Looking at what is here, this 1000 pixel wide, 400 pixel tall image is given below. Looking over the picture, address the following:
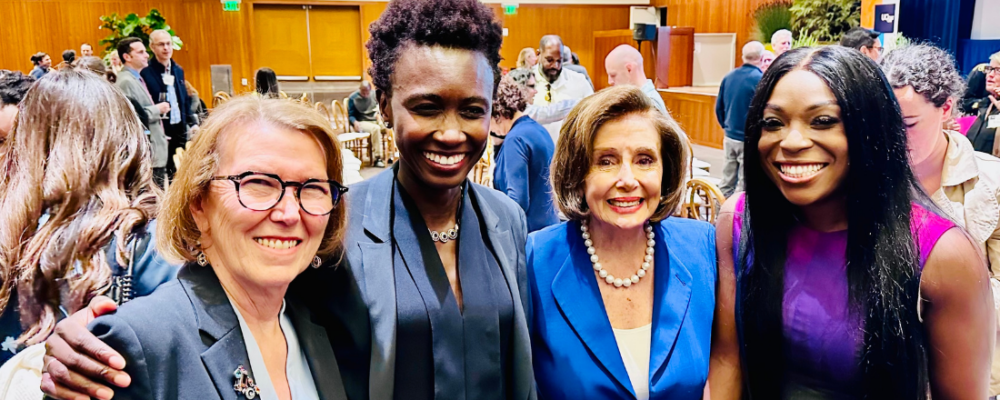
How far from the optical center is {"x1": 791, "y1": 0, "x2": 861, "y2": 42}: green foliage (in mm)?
10398

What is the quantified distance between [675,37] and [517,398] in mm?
12169

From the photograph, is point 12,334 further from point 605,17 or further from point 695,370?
point 605,17

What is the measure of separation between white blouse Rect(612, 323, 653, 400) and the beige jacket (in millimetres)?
1041

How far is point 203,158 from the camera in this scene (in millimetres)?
1136

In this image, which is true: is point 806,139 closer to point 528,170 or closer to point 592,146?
point 592,146

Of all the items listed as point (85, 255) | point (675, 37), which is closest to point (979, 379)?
point (85, 255)

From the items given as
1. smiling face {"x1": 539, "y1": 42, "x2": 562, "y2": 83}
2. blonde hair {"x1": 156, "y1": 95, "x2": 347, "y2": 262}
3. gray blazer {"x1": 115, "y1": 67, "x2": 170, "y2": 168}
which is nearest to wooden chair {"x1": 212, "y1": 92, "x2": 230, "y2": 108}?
blonde hair {"x1": 156, "y1": 95, "x2": 347, "y2": 262}

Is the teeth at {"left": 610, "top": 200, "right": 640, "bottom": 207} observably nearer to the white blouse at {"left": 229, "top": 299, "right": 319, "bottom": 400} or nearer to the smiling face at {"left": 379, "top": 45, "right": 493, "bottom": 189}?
the smiling face at {"left": 379, "top": 45, "right": 493, "bottom": 189}

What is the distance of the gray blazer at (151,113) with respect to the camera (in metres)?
5.52

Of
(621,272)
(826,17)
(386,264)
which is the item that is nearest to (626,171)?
(621,272)

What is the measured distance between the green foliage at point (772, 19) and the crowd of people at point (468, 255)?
10883mm

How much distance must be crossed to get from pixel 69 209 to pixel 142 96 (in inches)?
183

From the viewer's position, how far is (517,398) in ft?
4.91

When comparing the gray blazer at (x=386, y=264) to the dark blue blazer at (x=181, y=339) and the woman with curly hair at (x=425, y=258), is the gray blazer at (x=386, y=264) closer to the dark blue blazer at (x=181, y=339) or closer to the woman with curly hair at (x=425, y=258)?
the woman with curly hair at (x=425, y=258)
